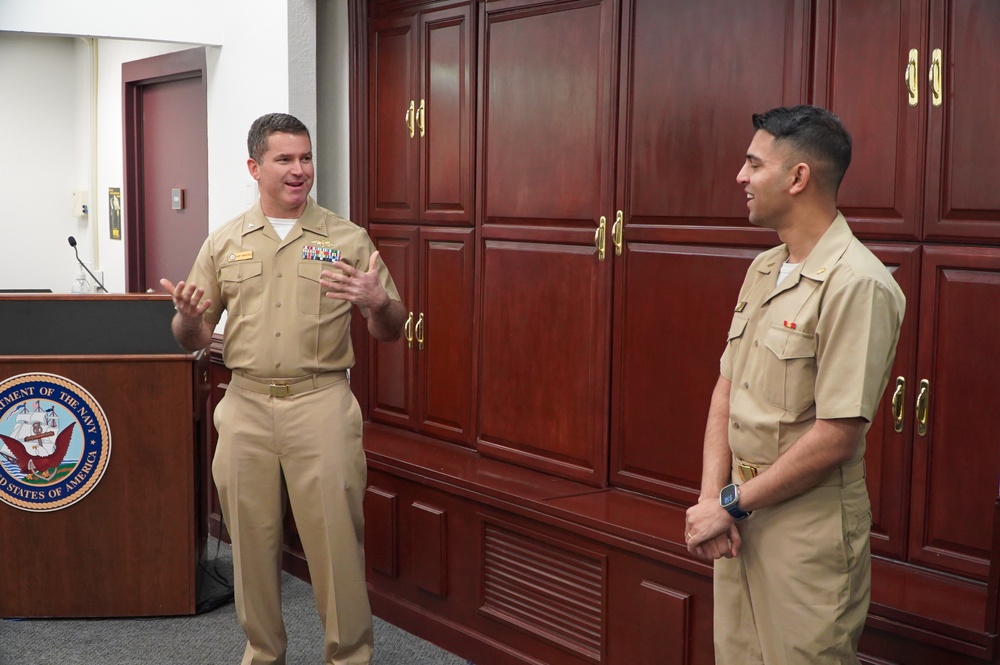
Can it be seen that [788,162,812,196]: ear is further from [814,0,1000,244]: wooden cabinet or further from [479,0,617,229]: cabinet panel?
[479,0,617,229]: cabinet panel

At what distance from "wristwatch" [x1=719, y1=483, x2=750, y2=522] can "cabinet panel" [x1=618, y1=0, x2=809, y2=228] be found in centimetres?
109

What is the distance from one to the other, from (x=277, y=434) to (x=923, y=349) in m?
1.78

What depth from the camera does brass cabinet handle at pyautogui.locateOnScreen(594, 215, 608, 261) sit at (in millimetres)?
3361

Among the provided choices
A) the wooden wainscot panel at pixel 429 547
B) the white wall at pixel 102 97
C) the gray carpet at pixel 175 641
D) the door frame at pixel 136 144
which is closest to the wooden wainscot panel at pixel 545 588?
the wooden wainscot panel at pixel 429 547

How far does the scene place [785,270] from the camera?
2145 millimetres

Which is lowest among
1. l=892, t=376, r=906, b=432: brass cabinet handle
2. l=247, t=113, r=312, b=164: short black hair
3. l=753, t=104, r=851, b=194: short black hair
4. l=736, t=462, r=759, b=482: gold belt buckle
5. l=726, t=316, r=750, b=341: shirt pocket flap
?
l=736, t=462, r=759, b=482: gold belt buckle

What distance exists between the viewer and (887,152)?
8.71ft

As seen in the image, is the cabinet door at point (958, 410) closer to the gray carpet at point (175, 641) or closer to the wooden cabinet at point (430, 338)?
the gray carpet at point (175, 641)

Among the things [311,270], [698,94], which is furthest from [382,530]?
[698,94]

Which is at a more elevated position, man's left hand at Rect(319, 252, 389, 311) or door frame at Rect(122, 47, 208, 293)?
door frame at Rect(122, 47, 208, 293)

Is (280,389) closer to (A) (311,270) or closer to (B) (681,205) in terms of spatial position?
(A) (311,270)

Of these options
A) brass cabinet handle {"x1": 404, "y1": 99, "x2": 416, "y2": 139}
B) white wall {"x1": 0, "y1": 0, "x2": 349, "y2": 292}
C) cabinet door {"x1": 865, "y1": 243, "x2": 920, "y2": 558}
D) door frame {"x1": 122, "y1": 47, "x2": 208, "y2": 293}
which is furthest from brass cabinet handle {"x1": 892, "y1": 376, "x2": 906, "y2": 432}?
door frame {"x1": 122, "y1": 47, "x2": 208, "y2": 293}

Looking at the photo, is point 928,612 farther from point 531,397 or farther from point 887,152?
point 531,397

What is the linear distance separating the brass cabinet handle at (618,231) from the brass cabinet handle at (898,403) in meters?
0.99
